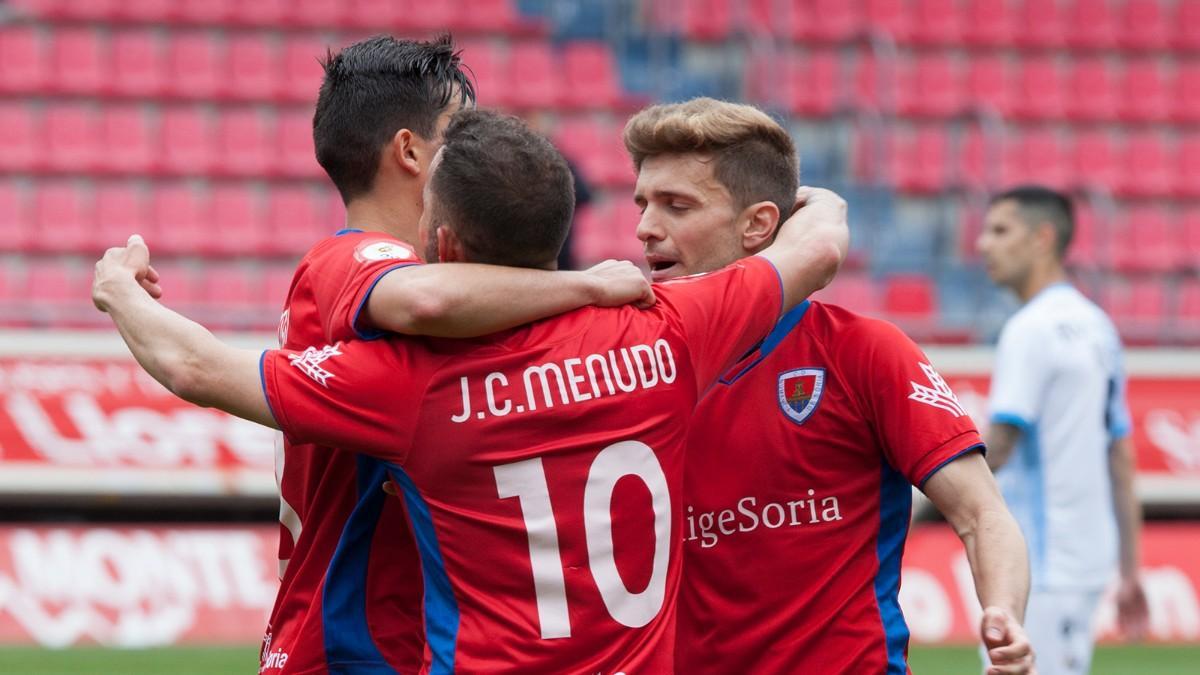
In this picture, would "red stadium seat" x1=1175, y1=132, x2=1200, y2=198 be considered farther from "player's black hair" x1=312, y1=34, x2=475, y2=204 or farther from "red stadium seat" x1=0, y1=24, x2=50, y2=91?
"player's black hair" x1=312, y1=34, x2=475, y2=204

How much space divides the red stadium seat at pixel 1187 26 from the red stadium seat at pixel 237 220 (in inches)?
302

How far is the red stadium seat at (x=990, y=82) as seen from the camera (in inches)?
531

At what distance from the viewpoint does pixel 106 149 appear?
38.9 ft

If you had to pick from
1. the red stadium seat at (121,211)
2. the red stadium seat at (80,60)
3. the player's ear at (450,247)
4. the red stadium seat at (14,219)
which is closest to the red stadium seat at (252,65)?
the red stadium seat at (80,60)

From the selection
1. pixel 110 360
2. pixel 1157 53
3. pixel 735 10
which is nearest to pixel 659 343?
pixel 110 360

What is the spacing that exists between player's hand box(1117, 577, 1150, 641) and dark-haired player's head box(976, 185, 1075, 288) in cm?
121

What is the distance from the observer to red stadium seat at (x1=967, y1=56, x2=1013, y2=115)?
44.3 feet

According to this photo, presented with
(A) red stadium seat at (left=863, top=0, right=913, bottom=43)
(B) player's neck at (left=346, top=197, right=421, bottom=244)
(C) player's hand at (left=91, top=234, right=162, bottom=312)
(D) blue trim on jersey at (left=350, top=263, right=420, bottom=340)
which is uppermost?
(A) red stadium seat at (left=863, top=0, right=913, bottom=43)

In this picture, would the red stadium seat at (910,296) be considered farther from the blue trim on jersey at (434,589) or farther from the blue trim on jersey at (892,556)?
the blue trim on jersey at (434,589)

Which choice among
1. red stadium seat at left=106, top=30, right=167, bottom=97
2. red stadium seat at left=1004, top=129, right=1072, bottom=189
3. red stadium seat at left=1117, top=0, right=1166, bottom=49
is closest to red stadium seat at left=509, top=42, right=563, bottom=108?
red stadium seat at left=106, top=30, right=167, bottom=97

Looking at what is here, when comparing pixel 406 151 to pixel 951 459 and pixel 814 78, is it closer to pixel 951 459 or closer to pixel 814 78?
pixel 951 459

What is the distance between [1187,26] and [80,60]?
29.5ft

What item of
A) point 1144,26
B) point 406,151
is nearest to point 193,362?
point 406,151

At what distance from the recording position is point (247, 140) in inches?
477
